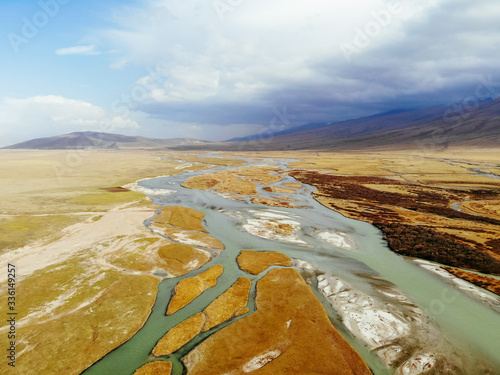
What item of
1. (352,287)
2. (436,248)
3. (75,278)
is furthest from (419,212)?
(75,278)

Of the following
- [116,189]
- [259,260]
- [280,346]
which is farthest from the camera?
[116,189]

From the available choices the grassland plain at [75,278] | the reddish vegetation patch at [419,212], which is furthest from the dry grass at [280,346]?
the reddish vegetation patch at [419,212]

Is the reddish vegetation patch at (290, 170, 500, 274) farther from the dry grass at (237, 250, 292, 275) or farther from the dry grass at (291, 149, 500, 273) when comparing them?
the dry grass at (237, 250, 292, 275)

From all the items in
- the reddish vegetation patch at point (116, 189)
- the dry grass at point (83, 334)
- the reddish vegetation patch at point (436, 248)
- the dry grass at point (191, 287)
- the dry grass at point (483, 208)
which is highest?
the reddish vegetation patch at point (116, 189)

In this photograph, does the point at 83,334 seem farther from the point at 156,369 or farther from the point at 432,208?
the point at 432,208

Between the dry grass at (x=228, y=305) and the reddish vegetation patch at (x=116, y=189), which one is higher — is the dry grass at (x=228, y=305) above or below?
below

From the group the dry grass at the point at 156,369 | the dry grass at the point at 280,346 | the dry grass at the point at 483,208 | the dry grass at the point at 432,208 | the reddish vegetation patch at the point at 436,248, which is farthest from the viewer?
the dry grass at the point at 483,208

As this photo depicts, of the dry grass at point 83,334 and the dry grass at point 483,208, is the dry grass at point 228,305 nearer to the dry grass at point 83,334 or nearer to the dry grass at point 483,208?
the dry grass at point 83,334

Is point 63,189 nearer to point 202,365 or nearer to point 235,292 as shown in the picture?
point 235,292
